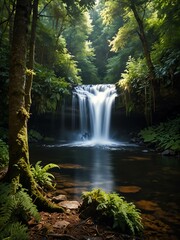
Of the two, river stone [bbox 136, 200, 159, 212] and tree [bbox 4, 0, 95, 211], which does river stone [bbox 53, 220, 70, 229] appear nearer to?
tree [bbox 4, 0, 95, 211]

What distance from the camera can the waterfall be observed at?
18594mm

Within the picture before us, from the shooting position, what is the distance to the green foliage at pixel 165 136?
12.3m

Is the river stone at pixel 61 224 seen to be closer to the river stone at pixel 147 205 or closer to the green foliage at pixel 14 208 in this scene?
the green foliage at pixel 14 208

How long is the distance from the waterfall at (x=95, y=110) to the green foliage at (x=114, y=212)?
48.7 ft

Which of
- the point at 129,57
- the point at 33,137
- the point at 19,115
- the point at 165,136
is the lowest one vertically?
the point at 33,137

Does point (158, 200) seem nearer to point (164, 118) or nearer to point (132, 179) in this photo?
point (132, 179)

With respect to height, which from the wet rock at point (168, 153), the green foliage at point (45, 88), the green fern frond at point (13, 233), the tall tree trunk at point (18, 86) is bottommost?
the wet rock at point (168, 153)

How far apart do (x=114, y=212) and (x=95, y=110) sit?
15655 millimetres

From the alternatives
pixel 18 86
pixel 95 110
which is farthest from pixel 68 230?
pixel 95 110

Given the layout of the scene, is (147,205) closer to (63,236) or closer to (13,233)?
(63,236)

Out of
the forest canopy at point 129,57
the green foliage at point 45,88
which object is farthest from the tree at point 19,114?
the green foliage at point 45,88

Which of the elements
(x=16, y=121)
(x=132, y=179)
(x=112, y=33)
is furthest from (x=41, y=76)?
(x=112, y=33)

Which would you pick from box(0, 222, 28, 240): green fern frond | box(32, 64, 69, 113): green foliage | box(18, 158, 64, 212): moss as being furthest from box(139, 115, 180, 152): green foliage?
box(0, 222, 28, 240): green fern frond

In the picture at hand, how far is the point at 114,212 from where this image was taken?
339cm
